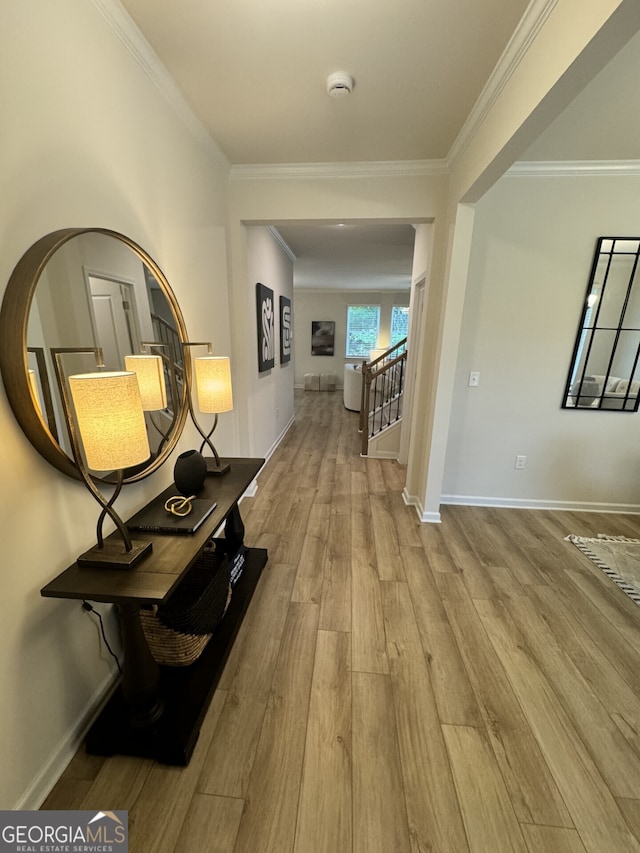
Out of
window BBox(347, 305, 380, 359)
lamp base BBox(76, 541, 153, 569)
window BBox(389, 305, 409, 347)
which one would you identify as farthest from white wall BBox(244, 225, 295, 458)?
window BBox(389, 305, 409, 347)

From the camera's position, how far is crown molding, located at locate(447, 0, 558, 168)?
3.89ft

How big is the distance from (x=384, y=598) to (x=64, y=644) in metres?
1.49

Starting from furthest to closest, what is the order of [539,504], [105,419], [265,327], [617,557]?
[265,327], [539,504], [617,557], [105,419]

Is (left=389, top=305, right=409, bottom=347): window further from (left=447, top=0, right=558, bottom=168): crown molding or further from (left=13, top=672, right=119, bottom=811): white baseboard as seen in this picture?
(left=13, top=672, right=119, bottom=811): white baseboard

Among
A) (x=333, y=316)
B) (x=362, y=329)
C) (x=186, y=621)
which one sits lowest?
(x=186, y=621)

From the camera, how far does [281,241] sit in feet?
13.9

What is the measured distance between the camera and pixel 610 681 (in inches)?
57.4

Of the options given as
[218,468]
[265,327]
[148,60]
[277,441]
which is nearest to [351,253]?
[265,327]

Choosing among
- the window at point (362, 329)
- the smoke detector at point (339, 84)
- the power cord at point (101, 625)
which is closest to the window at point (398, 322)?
the window at point (362, 329)

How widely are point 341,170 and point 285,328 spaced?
248cm

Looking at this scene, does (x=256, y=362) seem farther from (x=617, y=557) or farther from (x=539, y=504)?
(x=617, y=557)

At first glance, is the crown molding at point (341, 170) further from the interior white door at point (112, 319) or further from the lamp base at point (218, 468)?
the lamp base at point (218, 468)

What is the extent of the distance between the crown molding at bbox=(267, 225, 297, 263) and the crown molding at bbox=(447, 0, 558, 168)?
6.76ft

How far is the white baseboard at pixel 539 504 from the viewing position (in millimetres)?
2879
